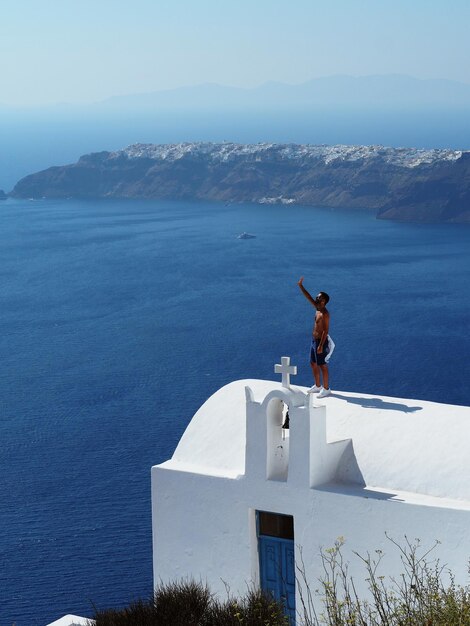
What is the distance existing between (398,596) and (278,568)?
1308 mm

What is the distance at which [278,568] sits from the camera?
9.63 m

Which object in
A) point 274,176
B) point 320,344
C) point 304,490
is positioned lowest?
point 304,490

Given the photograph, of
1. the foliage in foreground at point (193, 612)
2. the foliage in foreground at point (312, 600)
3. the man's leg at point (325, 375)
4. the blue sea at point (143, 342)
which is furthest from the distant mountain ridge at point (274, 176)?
the foliage in foreground at point (193, 612)

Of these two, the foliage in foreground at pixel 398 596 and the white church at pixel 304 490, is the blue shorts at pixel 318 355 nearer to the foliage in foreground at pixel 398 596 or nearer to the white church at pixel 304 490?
the white church at pixel 304 490

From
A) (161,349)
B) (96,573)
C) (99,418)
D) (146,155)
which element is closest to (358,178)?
(146,155)

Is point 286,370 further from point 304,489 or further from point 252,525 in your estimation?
point 252,525

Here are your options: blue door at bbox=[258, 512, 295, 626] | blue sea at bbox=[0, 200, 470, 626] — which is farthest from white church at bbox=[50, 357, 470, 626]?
blue sea at bbox=[0, 200, 470, 626]

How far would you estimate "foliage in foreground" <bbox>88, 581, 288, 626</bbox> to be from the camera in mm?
8258

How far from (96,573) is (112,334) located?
2851 cm

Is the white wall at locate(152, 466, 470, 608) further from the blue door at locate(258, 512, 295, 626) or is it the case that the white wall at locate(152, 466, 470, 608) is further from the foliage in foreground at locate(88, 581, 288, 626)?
the foliage in foreground at locate(88, 581, 288, 626)

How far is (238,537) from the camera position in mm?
9672

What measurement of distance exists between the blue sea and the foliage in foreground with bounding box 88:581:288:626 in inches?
662

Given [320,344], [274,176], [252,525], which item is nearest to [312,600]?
[252,525]

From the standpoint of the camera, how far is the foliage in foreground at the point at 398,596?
6.96 metres
